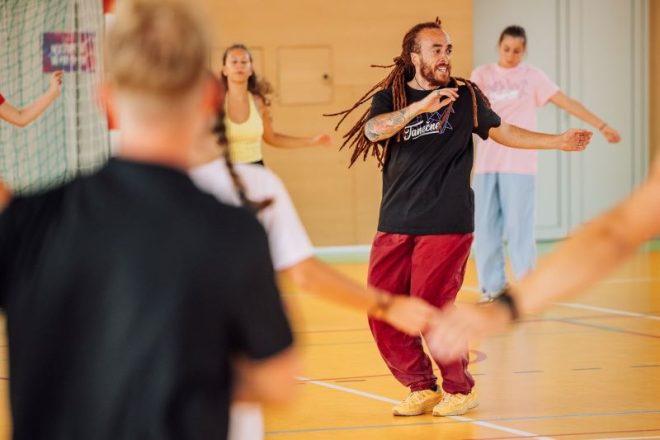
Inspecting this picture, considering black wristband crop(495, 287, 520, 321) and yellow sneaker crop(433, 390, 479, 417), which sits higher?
black wristband crop(495, 287, 520, 321)

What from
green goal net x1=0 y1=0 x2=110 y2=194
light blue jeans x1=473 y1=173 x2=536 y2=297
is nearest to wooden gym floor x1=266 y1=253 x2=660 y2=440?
light blue jeans x1=473 y1=173 x2=536 y2=297

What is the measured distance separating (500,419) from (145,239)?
414cm

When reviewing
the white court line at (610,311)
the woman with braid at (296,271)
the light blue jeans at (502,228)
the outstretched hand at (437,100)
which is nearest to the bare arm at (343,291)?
the woman with braid at (296,271)

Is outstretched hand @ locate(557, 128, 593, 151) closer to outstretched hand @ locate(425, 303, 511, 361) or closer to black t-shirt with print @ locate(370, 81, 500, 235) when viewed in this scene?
black t-shirt with print @ locate(370, 81, 500, 235)

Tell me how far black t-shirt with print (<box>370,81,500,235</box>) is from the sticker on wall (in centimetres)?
622

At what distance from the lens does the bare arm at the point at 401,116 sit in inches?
215

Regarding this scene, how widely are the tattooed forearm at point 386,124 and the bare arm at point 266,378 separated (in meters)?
3.75

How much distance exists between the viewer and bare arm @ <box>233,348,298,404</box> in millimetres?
1867

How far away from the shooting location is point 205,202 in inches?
70.7

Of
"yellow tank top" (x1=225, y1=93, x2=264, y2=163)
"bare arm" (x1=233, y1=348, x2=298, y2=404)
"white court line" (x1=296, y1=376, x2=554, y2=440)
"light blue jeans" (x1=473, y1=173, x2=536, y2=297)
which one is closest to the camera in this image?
"bare arm" (x1=233, y1=348, x2=298, y2=404)

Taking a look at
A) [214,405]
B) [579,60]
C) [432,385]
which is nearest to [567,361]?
[432,385]

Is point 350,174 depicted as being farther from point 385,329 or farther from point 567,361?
point 385,329

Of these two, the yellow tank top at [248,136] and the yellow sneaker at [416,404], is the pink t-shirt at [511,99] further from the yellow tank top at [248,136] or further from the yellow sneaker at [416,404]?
the yellow sneaker at [416,404]

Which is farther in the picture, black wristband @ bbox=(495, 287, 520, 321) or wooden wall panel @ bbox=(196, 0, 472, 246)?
wooden wall panel @ bbox=(196, 0, 472, 246)
